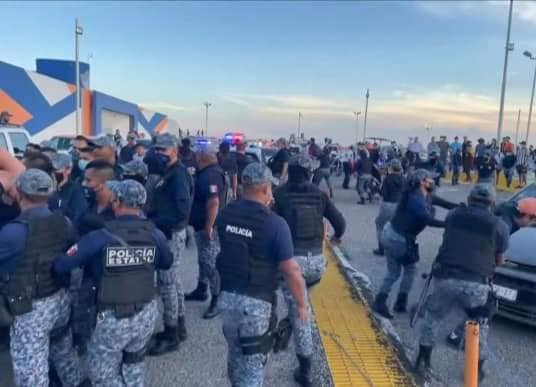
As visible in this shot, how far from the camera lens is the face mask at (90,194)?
13.5 feet

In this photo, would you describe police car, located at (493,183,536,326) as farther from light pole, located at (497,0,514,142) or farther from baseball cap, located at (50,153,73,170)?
light pole, located at (497,0,514,142)

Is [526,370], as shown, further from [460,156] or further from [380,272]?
[460,156]

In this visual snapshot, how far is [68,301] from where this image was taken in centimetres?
348

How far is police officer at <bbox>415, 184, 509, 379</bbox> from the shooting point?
162 inches

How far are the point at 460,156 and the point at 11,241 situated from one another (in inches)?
935

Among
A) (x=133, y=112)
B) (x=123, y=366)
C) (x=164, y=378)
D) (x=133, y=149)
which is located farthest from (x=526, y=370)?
(x=133, y=112)

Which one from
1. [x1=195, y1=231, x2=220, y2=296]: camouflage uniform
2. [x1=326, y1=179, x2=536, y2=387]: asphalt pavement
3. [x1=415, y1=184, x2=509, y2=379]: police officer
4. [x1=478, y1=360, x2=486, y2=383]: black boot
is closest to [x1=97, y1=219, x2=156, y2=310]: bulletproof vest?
[x1=195, y1=231, x2=220, y2=296]: camouflage uniform

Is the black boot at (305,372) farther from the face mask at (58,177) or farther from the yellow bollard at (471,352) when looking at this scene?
the face mask at (58,177)

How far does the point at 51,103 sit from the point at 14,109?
153 inches

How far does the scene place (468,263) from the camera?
4109mm

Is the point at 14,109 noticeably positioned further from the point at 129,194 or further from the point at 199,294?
the point at 129,194

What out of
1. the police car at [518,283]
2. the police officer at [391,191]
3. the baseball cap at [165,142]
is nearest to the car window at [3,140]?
the baseball cap at [165,142]

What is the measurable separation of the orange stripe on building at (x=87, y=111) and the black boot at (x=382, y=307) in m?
31.3

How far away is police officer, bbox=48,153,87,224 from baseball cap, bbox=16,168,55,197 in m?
0.96
